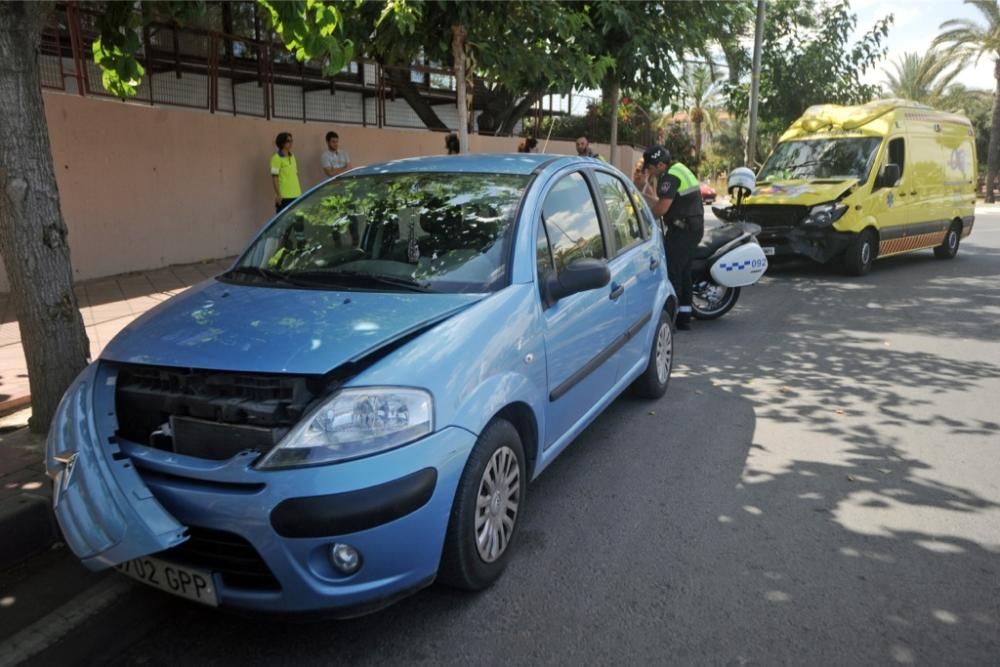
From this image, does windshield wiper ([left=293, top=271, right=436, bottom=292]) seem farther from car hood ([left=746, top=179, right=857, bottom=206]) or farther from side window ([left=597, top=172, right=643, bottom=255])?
car hood ([left=746, top=179, right=857, bottom=206])

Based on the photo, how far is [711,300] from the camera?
8.53 m

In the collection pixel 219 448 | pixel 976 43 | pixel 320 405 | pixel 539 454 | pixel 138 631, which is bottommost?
pixel 138 631

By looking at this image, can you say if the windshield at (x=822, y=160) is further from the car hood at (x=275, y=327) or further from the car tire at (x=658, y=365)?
the car hood at (x=275, y=327)

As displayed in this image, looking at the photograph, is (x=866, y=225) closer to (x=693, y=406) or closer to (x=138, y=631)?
(x=693, y=406)

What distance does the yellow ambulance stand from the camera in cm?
1101

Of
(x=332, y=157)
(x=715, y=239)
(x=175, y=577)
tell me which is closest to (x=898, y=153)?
(x=715, y=239)

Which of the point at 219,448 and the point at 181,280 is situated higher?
the point at 219,448

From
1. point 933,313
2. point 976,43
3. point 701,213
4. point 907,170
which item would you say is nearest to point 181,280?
point 701,213

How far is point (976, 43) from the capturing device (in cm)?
3092

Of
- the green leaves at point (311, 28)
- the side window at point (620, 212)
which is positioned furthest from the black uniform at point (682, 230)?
the green leaves at point (311, 28)

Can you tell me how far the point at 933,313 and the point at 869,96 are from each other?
43.7ft

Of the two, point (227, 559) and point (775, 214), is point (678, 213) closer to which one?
point (775, 214)

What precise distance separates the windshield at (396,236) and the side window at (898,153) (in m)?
9.75

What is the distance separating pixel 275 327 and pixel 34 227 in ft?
6.36
